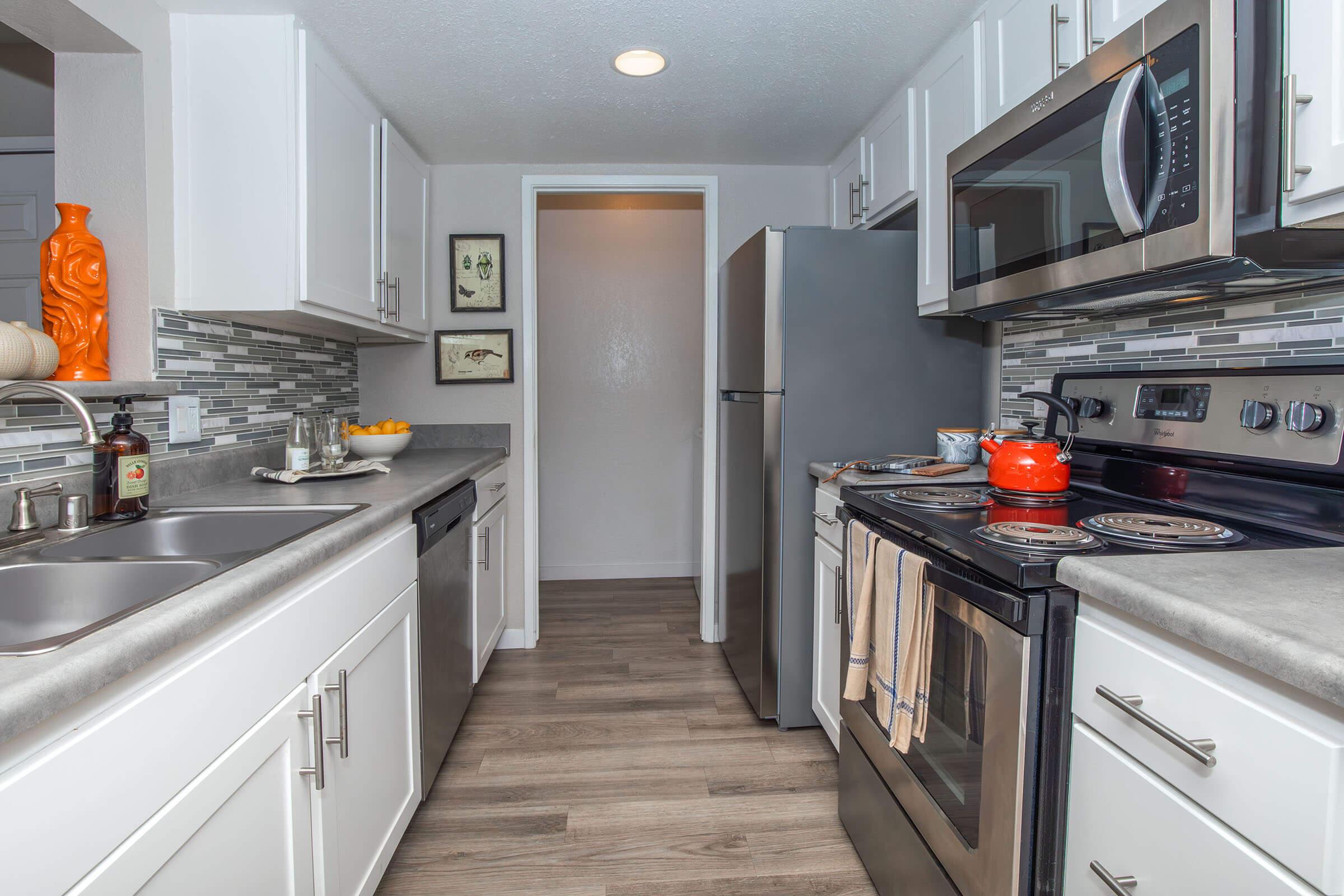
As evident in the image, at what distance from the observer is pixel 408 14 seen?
1.88m

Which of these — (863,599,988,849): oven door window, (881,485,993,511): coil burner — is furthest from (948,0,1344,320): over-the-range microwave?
(863,599,988,849): oven door window

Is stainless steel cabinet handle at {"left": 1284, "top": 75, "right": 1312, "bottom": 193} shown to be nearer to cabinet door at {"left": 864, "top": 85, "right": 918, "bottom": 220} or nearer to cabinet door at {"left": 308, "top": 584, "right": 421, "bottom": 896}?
cabinet door at {"left": 864, "top": 85, "right": 918, "bottom": 220}

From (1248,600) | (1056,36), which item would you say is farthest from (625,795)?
(1056,36)

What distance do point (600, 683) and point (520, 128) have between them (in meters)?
2.15

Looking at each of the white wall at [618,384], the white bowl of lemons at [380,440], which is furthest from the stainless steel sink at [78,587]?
the white wall at [618,384]

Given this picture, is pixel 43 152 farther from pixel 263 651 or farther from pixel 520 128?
pixel 263 651

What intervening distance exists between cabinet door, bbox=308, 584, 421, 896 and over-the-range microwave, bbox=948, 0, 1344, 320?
1578 mm

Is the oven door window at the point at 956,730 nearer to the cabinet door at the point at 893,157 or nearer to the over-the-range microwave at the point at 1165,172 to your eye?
the over-the-range microwave at the point at 1165,172

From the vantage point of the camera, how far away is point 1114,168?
121 cm

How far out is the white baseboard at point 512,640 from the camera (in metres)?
3.23

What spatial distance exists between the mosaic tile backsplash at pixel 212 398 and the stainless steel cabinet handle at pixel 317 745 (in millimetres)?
759

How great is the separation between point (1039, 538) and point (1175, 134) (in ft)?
2.20

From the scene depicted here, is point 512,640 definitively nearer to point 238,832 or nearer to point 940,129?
point 238,832

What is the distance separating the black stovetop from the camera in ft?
3.43
